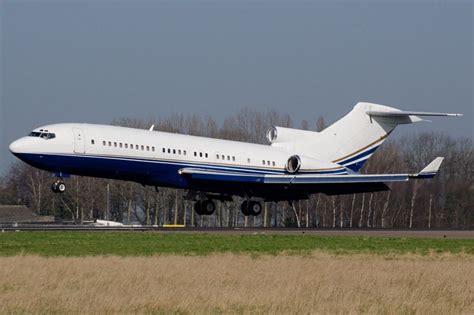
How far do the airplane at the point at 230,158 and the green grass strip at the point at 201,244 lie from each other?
272 inches

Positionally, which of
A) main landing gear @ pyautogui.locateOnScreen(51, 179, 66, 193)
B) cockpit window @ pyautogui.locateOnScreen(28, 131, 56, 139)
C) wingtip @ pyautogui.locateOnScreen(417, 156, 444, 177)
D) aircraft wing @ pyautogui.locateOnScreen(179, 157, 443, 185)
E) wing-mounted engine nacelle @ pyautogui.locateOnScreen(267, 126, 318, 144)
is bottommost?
main landing gear @ pyautogui.locateOnScreen(51, 179, 66, 193)

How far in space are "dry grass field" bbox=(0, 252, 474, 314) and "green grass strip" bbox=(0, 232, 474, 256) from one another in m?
3.30

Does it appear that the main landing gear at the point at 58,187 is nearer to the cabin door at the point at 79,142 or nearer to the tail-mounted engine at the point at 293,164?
the cabin door at the point at 79,142

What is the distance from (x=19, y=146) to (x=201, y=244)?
14.5 meters

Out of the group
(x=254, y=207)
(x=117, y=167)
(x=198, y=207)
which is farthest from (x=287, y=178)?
(x=117, y=167)

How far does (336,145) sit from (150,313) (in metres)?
39.7

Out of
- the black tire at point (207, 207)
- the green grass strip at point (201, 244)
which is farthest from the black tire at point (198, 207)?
the green grass strip at point (201, 244)

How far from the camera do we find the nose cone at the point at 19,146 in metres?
44.6

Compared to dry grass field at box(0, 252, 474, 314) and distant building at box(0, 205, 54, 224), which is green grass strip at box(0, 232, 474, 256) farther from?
distant building at box(0, 205, 54, 224)

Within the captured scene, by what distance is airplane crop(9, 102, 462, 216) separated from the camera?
4522cm

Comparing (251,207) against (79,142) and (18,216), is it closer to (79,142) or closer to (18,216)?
(79,142)

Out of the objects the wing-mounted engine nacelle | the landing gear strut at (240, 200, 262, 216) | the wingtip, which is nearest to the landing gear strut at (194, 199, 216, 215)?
the landing gear strut at (240, 200, 262, 216)

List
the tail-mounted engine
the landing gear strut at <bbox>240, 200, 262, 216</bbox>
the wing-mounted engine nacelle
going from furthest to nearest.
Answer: the wing-mounted engine nacelle, the tail-mounted engine, the landing gear strut at <bbox>240, 200, 262, 216</bbox>

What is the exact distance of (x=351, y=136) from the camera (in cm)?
5675
